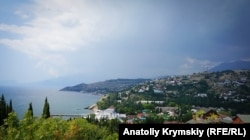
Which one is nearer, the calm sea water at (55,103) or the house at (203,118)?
the house at (203,118)

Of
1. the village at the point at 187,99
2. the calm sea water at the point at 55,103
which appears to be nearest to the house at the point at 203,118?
the village at the point at 187,99

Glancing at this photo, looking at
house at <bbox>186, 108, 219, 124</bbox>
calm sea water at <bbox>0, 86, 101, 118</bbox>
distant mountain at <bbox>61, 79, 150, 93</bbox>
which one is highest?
house at <bbox>186, 108, 219, 124</bbox>

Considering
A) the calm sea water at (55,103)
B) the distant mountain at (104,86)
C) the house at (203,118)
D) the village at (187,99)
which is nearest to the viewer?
the house at (203,118)

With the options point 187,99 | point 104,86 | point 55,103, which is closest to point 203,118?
point 187,99

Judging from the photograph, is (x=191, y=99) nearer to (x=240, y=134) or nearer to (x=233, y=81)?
(x=233, y=81)

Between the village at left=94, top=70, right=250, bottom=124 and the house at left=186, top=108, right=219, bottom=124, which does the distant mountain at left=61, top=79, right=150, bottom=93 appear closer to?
the village at left=94, top=70, right=250, bottom=124

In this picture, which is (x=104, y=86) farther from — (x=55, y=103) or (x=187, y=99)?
(x=187, y=99)

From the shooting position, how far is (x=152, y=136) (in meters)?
3.77

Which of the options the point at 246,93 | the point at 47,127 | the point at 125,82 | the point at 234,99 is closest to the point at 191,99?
the point at 234,99

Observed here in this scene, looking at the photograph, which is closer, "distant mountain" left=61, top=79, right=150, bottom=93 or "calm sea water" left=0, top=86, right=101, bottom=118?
"calm sea water" left=0, top=86, right=101, bottom=118

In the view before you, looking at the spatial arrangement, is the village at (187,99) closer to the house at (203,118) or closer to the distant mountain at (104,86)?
the house at (203,118)

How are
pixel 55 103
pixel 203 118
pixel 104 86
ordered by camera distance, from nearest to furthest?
pixel 203 118
pixel 55 103
pixel 104 86

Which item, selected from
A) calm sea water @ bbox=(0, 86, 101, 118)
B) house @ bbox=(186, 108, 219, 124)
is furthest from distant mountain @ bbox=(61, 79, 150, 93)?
house @ bbox=(186, 108, 219, 124)

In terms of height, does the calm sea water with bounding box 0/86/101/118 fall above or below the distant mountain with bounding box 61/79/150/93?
→ below
